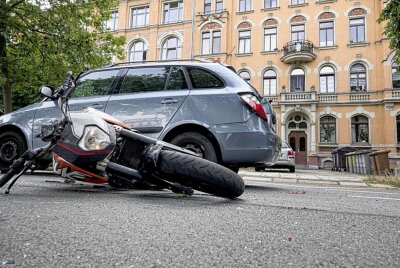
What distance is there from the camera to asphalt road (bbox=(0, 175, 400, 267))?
45.9 inches

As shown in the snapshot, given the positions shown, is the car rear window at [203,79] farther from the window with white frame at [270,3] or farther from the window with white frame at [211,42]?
the window with white frame at [270,3]

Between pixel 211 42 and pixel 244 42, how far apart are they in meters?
2.90

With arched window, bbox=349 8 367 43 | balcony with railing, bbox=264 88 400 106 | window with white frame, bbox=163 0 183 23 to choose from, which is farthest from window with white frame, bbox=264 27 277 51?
window with white frame, bbox=163 0 183 23

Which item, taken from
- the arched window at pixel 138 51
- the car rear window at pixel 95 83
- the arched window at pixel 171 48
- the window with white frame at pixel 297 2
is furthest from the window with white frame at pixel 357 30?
the car rear window at pixel 95 83

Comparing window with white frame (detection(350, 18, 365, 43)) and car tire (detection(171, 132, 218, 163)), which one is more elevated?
window with white frame (detection(350, 18, 365, 43))

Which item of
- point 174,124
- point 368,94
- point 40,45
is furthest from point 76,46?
point 368,94

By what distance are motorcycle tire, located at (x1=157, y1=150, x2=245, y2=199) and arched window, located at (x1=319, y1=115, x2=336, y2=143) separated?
76.2ft

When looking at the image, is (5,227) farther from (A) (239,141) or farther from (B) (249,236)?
(A) (239,141)

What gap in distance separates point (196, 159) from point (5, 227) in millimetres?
1426

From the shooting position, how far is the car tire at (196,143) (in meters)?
3.62

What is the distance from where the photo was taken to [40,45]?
1040 cm

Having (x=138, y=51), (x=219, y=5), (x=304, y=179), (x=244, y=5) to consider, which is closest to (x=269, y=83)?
(x=244, y=5)

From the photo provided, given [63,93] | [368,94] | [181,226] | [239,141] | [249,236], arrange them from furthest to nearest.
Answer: [368,94] → [239,141] → [63,93] → [181,226] → [249,236]

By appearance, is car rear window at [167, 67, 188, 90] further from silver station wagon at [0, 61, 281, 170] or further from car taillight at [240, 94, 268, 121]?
car taillight at [240, 94, 268, 121]
